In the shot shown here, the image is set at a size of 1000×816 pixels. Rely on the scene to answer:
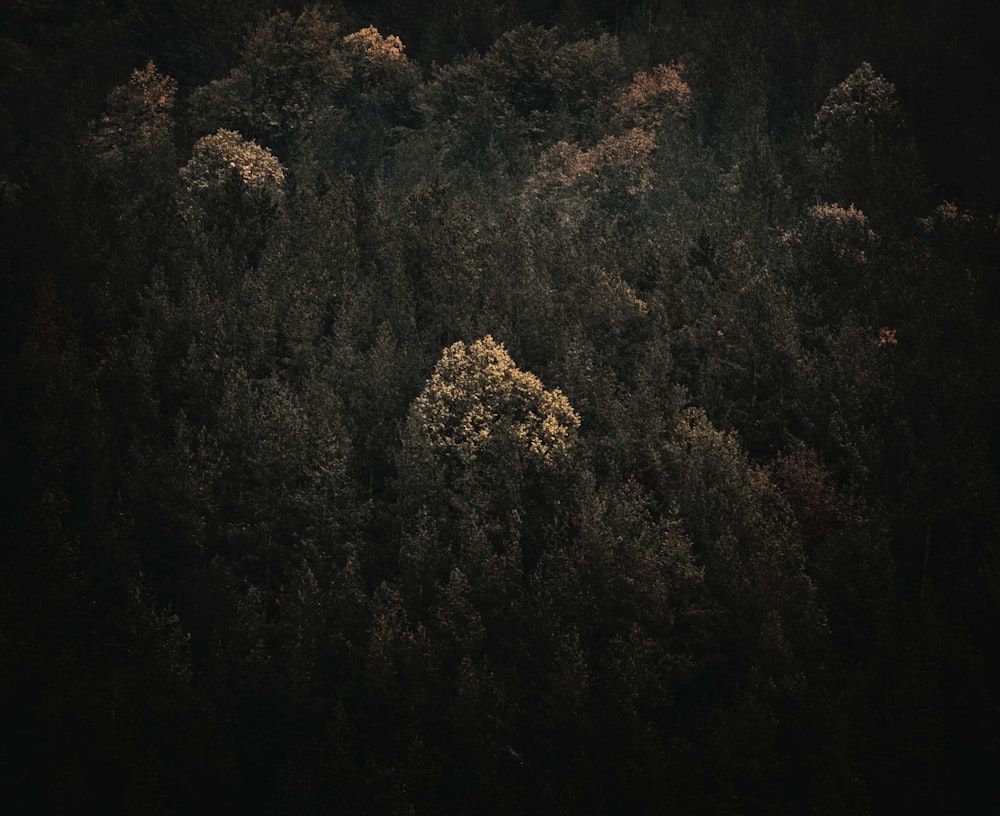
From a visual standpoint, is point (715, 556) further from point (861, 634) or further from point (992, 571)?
point (992, 571)

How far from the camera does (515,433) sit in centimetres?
5822

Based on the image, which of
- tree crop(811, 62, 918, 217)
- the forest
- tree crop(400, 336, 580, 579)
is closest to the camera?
the forest

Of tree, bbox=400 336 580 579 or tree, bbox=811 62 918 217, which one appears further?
tree, bbox=811 62 918 217

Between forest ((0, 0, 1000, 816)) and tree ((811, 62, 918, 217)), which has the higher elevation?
tree ((811, 62, 918, 217))

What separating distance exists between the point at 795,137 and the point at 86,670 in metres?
52.7

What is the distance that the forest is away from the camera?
53.3 metres

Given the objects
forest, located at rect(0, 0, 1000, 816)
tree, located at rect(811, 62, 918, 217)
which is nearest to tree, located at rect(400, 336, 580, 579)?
forest, located at rect(0, 0, 1000, 816)

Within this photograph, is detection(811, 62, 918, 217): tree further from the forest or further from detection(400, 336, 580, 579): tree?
detection(400, 336, 580, 579): tree

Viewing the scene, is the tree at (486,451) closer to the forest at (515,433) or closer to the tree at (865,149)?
the forest at (515,433)

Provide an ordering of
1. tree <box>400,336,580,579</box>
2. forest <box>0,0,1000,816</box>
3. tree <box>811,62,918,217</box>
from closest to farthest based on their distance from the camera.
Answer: forest <box>0,0,1000,816</box> < tree <box>400,336,580,579</box> < tree <box>811,62,918,217</box>

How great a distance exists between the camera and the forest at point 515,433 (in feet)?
175

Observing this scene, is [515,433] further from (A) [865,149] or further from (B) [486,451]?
(A) [865,149]

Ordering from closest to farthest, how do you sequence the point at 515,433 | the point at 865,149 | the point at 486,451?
the point at 515,433 < the point at 486,451 < the point at 865,149

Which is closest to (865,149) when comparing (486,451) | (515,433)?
(515,433)
